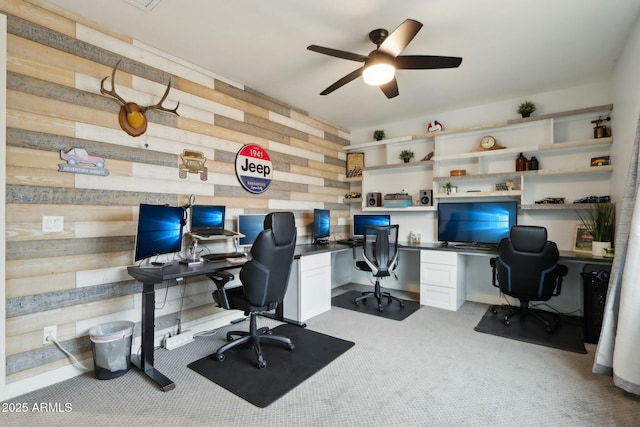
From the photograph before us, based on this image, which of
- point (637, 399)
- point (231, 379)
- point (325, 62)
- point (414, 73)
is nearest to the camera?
point (637, 399)

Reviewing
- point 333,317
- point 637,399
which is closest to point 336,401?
point 333,317

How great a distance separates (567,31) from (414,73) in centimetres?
129

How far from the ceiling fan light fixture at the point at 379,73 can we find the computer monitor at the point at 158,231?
2.00 metres

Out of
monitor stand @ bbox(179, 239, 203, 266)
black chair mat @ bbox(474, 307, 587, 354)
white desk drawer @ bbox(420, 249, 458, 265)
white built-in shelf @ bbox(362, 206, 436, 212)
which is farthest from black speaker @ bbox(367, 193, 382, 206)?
monitor stand @ bbox(179, 239, 203, 266)

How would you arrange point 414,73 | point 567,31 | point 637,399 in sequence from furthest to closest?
point 414,73 < point 567,31 < point 637,399

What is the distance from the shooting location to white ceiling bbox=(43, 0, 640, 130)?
2297 millimetres

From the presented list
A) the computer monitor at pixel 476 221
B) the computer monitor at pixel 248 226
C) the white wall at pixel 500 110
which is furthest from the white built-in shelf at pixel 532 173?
the computer monitor at pixel 248 226

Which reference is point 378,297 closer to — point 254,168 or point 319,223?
point 319,223

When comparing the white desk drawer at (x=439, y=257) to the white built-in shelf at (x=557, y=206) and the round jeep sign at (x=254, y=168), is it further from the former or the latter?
the round jeep sign at (x=254, y=168)

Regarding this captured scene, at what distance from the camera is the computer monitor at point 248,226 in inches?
134

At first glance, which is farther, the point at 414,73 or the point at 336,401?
the point at 414,73

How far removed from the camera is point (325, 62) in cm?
310

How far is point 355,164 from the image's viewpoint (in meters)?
5.37

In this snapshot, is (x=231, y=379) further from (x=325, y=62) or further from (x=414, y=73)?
(x=414, y=73)
